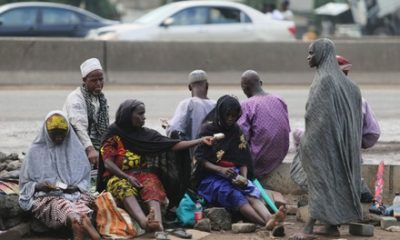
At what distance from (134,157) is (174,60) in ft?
32.0

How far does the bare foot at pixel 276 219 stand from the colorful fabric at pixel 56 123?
182cm

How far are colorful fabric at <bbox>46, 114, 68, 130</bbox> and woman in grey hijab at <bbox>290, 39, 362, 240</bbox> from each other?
6.33ft

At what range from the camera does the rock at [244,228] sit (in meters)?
9.50

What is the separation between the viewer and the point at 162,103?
16656mm

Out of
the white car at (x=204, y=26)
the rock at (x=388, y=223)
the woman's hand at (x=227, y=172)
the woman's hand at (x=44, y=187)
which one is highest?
the white car at (x=204, y=26)

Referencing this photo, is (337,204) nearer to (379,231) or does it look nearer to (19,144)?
(379,231)

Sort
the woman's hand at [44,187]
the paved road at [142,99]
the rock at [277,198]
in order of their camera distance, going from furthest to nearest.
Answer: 1. the paved road at [142,99]
2. the rock at [277,198]
3. the woman's hand at [44,187]

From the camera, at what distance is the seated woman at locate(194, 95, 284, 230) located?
32.2 ft

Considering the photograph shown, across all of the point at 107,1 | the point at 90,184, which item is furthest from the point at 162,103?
the point at 107,1

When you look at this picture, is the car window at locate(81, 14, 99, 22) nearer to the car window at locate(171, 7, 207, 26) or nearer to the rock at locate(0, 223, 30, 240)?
the car window at locate(171, 7, 207, 26)

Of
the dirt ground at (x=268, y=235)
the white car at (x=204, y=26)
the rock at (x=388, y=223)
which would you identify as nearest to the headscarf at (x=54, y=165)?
the dirt ground at (x=268, y=235)

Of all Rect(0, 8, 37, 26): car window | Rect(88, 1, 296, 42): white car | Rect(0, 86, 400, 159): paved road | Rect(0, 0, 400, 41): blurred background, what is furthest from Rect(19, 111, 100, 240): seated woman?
Rect(0, 0, 400, 41): blurred background

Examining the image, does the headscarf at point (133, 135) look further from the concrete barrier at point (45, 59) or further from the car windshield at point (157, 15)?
the car windshield at point (157, 15)

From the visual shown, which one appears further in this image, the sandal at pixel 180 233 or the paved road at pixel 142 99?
the paved road at pixel 142 99
